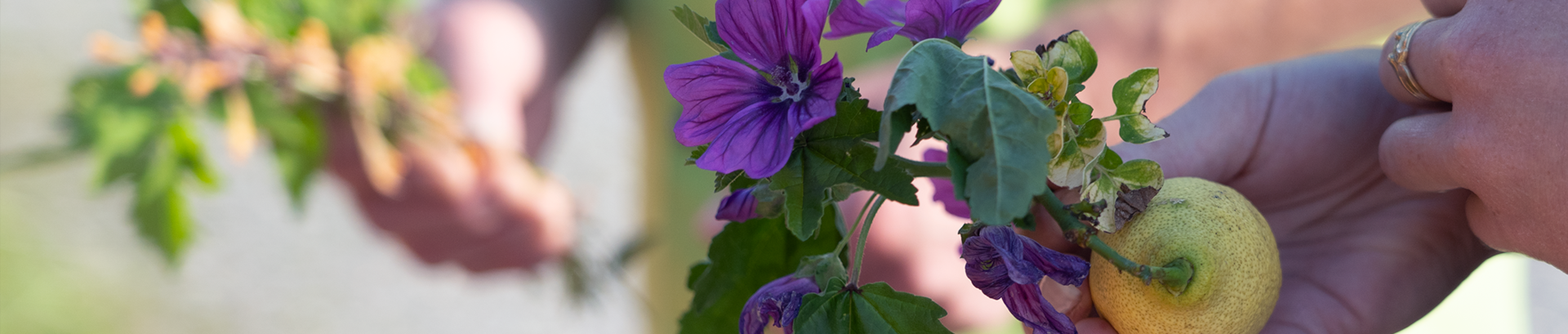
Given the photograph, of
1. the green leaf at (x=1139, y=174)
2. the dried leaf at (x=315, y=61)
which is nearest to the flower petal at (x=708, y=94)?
the green leaf at (x=1139, y=174)

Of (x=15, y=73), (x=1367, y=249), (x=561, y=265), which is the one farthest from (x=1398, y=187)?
(x=15, y=73)

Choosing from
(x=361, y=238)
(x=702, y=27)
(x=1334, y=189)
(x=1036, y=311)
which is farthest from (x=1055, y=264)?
(x=361, y=238)

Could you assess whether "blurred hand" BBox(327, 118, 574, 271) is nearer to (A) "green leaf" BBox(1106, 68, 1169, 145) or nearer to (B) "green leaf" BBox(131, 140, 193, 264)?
(B) "green leaf" BBox(131, 140, 193, 264)

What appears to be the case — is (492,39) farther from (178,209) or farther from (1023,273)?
(1023,273)

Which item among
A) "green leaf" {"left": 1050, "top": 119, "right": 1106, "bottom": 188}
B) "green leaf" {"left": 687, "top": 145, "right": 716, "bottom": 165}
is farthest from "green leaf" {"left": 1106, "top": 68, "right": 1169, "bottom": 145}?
"green leaf" {"left": 687, "top": 145, "right": 716, "bottom": 165}

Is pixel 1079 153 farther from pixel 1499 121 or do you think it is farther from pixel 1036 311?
pixel 1499 121

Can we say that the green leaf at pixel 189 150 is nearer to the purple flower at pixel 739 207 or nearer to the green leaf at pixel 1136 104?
the purple flower at pixel 739 207
